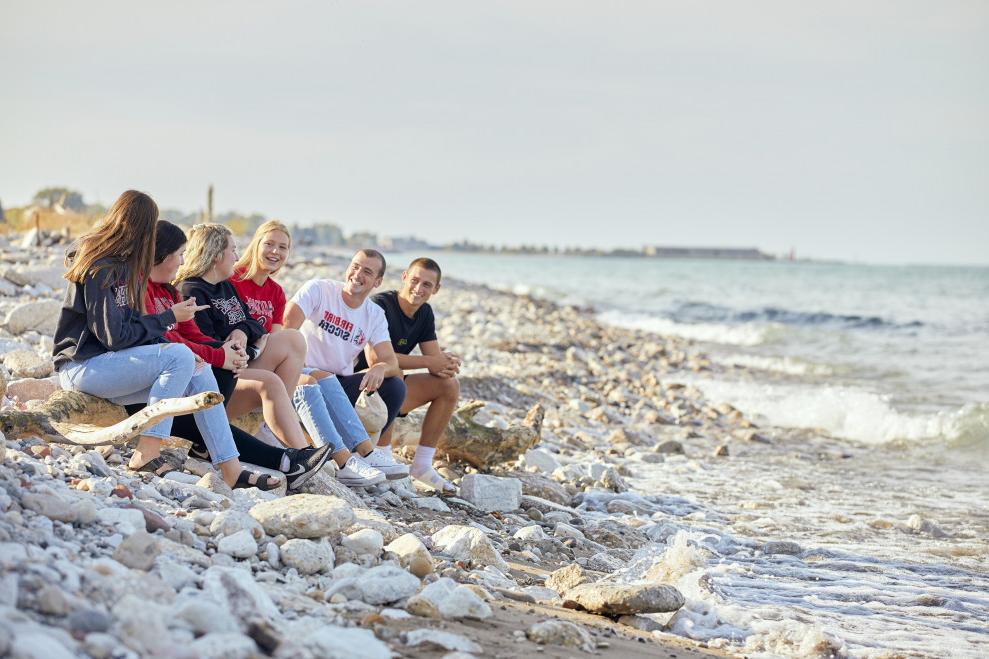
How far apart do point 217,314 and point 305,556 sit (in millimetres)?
1895

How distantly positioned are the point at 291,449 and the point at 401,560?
1.19 m

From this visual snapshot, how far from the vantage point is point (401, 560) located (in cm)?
401

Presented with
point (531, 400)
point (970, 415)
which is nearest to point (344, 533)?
point (531, 400)

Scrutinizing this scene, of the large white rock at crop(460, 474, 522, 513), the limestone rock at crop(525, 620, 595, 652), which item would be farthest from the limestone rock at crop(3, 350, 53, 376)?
the limestone rock at crop(525, 620, 595, 652)

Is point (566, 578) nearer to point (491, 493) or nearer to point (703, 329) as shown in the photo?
point (491, 493)

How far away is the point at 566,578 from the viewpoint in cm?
440

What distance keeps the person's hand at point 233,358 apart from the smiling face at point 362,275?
961 millimetres

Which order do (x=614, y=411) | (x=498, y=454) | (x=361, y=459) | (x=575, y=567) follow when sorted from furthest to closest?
(x=614, y=411), (x=498, y=454), (x=361, y=459), (x=575, y=567)

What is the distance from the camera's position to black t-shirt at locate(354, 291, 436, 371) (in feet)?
20.7

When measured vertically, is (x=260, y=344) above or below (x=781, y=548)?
above

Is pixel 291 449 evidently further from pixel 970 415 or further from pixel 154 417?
pixel 970 415

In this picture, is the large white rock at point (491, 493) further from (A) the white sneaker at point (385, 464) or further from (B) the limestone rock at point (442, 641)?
(B) the limestone rock at point (442, 641)

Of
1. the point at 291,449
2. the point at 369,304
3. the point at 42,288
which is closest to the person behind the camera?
the point at 291,449

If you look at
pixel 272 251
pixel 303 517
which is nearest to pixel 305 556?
pixel 303 517
